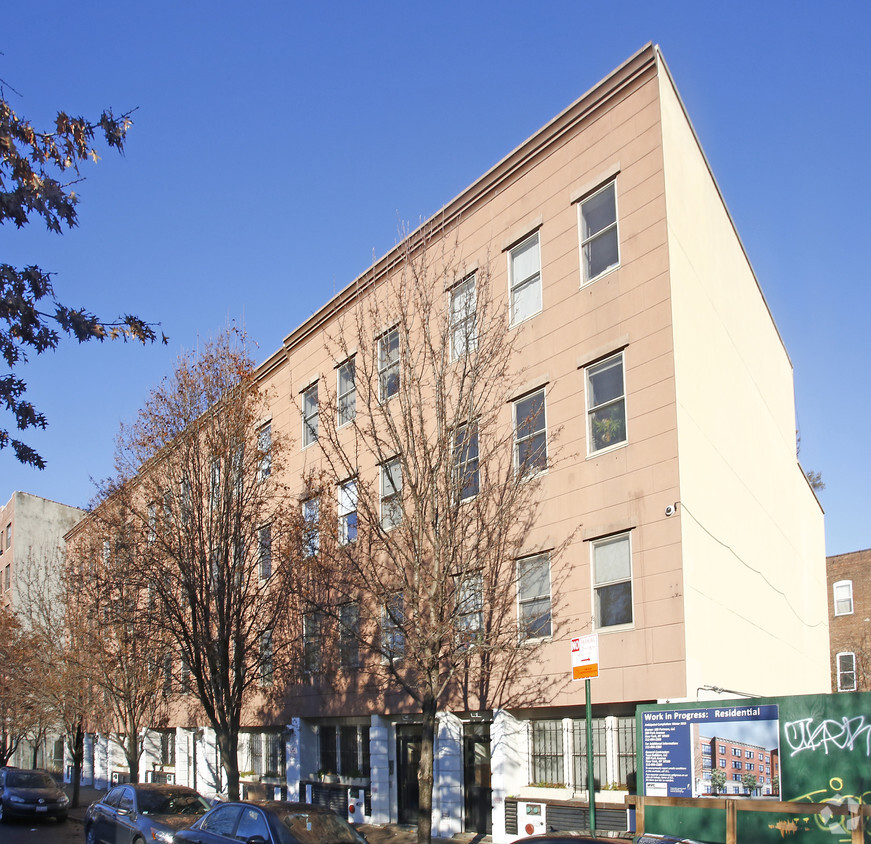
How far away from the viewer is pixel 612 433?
17000 mm

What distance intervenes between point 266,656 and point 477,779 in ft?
23.9

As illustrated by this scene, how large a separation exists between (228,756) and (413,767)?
395 cm

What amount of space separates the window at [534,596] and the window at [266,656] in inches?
247

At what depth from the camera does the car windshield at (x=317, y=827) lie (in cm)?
1127

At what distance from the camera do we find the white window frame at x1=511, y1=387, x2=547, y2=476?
58.6 feet

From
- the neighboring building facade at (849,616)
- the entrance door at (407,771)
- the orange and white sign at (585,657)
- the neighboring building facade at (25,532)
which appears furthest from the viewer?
the neighboring building facade at (25,532)

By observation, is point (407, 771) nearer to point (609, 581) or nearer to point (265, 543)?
point (265, 543)

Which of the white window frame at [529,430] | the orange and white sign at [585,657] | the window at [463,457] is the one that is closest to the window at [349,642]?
the window at [463,457]

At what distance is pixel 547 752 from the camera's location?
677 inches

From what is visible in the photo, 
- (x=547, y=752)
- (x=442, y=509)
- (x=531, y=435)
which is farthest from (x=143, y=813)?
→ (x=531, y=435)

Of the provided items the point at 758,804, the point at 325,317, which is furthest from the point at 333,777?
the point at 758,804

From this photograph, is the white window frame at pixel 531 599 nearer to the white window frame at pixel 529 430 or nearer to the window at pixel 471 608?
the window at pixel 471 608

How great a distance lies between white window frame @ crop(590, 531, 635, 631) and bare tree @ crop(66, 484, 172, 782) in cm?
932

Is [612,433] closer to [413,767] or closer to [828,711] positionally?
[828,711]
